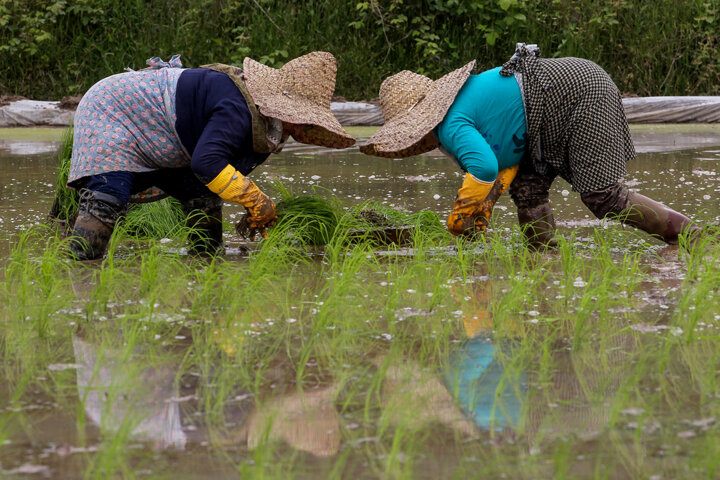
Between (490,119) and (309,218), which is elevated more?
(490,119)

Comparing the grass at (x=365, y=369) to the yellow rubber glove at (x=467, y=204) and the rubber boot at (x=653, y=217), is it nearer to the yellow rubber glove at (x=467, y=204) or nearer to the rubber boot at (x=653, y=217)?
the yellow rubber glove at (x=467, y=204)

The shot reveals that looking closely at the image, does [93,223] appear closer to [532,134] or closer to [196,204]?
[196,204]

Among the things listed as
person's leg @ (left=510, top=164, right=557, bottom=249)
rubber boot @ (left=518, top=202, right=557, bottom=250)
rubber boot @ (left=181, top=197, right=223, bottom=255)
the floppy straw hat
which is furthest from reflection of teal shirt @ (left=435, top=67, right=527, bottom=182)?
rubber boot @ (left=181, top=197, right=223, bottom=255)

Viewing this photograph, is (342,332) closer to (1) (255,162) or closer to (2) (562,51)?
(1) (255,162)

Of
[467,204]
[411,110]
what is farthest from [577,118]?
[411,110]

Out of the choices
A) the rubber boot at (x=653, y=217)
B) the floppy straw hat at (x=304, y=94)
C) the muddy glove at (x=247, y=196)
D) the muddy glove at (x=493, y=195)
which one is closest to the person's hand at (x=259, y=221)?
the muddy glove at (x=247, y=196)

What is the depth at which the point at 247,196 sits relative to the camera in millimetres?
4184

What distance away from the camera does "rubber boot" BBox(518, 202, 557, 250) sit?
449 centimetres

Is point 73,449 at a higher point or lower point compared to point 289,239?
higher

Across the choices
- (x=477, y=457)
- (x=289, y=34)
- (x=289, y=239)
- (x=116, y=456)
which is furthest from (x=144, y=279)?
(x=289, y=34)

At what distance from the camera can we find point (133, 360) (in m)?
2.81

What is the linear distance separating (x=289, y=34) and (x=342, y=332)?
23.7ft

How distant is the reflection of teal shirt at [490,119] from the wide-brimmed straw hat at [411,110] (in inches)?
2.2

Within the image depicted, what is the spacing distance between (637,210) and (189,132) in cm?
191
